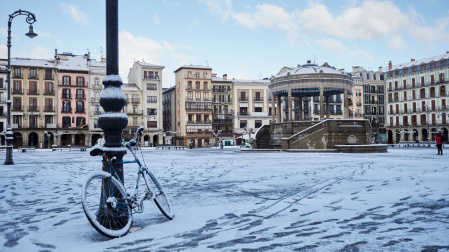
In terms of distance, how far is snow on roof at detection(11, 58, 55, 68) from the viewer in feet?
203

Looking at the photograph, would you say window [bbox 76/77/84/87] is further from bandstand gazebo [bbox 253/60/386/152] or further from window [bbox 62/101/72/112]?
bandstand gazebo [bbox 253/60/386/152]

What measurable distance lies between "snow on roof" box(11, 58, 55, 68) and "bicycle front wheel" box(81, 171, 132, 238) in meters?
65.4

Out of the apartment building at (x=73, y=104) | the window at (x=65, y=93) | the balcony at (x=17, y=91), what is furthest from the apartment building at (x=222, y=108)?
the balcony at (x=17, y=91)

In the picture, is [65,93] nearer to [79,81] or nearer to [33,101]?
[79,81]

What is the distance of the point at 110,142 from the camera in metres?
4.91

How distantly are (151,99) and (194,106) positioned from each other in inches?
313

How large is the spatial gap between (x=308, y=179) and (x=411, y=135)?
246ft

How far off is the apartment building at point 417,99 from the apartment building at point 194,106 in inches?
1534

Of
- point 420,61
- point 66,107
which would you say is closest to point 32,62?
point 66,107

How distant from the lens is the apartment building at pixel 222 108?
74250 millimetres

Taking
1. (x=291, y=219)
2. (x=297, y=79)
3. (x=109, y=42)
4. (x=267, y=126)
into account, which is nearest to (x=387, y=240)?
(x=291, y=219)

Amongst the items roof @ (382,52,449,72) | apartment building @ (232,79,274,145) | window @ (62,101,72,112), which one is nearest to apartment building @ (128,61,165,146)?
window @ (62,101,72,112)

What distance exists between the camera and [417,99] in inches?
2972

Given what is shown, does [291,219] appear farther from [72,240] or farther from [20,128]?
[20,128]
